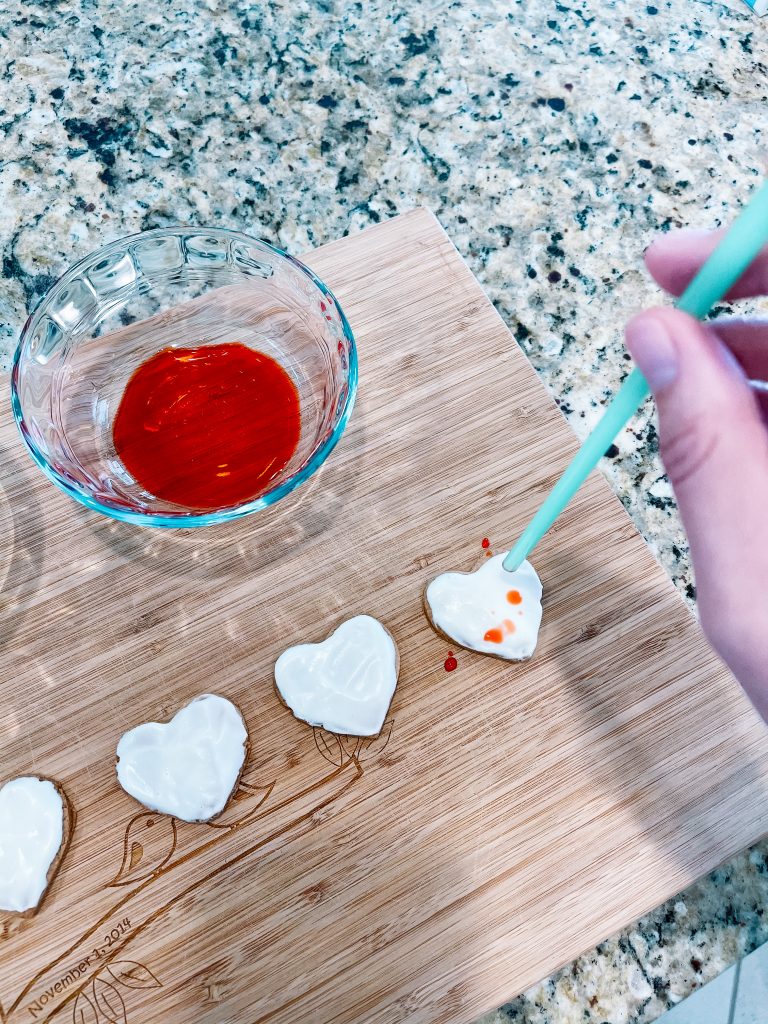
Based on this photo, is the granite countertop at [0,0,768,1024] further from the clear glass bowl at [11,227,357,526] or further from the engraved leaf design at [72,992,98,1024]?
the engraved leaf design at [72,992,98,1024]

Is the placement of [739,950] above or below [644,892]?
below

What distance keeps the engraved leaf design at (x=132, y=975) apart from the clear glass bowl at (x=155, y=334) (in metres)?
0.45

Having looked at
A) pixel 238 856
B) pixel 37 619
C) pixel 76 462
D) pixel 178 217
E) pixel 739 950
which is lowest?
pixel 739 950

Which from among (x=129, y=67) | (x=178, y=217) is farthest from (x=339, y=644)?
(x=129, y=67)

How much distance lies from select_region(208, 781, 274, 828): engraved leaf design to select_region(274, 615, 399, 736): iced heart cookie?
86 millimetres

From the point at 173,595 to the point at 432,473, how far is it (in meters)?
0.33

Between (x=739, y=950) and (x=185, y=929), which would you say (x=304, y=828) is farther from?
(x=739, y=950)

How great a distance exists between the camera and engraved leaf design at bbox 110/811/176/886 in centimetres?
80

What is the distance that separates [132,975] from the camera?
2.55 feet

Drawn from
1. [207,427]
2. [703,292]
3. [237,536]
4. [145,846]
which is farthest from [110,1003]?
[703,292]

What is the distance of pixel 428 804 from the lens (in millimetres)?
834

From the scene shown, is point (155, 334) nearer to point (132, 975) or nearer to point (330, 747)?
A: point (330, 747)

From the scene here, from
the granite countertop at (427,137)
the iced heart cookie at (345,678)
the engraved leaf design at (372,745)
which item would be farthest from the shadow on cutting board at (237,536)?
the granite countertop at (427,137)

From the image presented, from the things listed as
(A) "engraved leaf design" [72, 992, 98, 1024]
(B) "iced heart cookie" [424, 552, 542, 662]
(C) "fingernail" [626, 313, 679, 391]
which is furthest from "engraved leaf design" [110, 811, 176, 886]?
(C) "fingernail" [626, 313, 679, 391]
